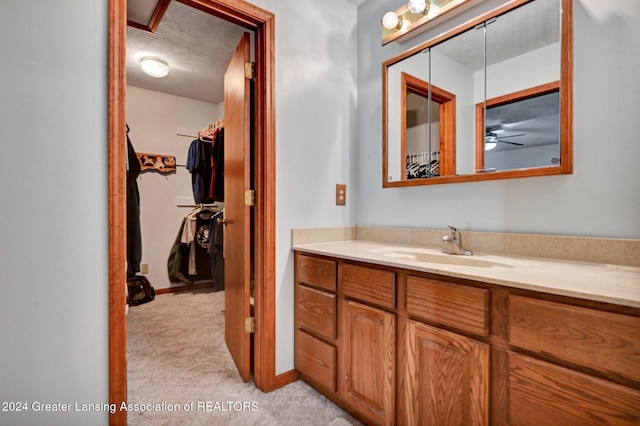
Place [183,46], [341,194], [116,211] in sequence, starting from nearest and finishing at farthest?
[116,211] < [341,194] < [183,46]

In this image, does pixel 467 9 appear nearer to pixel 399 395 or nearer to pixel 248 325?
pixel 399 395

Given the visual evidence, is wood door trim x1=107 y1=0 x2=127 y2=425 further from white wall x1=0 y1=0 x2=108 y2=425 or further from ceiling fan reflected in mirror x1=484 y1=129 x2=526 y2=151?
ceiling fan reflected in mirror x1=484 y1=129 x2=526 y2=151

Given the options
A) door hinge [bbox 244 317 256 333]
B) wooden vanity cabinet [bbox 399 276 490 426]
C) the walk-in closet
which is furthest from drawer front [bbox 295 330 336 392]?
the walk-in closet

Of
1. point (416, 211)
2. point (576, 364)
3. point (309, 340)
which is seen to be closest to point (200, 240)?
point (309, 340)

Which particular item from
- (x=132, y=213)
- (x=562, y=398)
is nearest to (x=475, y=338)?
(x=562, y=398)

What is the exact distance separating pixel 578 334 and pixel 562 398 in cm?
19

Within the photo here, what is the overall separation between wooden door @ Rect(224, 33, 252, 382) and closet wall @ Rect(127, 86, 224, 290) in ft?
6.79

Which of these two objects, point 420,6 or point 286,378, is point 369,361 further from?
point 420,6

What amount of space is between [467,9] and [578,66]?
653 millimetres

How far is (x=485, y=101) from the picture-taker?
1.54 meters

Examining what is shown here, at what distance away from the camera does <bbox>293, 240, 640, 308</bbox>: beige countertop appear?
0.82m

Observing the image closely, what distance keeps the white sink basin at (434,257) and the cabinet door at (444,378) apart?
399 millimetres

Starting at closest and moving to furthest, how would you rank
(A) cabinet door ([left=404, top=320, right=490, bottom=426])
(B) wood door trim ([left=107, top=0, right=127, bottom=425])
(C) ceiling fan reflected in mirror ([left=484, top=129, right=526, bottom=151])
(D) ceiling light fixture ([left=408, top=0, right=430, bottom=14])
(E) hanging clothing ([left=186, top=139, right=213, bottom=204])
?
(A) cabinet door ([left=404, top=320, right=490, bottom=426])
(B) wood door trim ([left=107, top=0, right=127, bottom=425])
(C) ceiling fan reflected in mirror ([left=484, top=129, right=526, bottom=151])
(D) ceiling light fixture ([left=408, top=0, right=430, bottom=14])
(E) hanging clothing ([left=186, top=139, right=213, bottom=204])

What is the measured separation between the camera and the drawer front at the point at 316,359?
1588 mm
